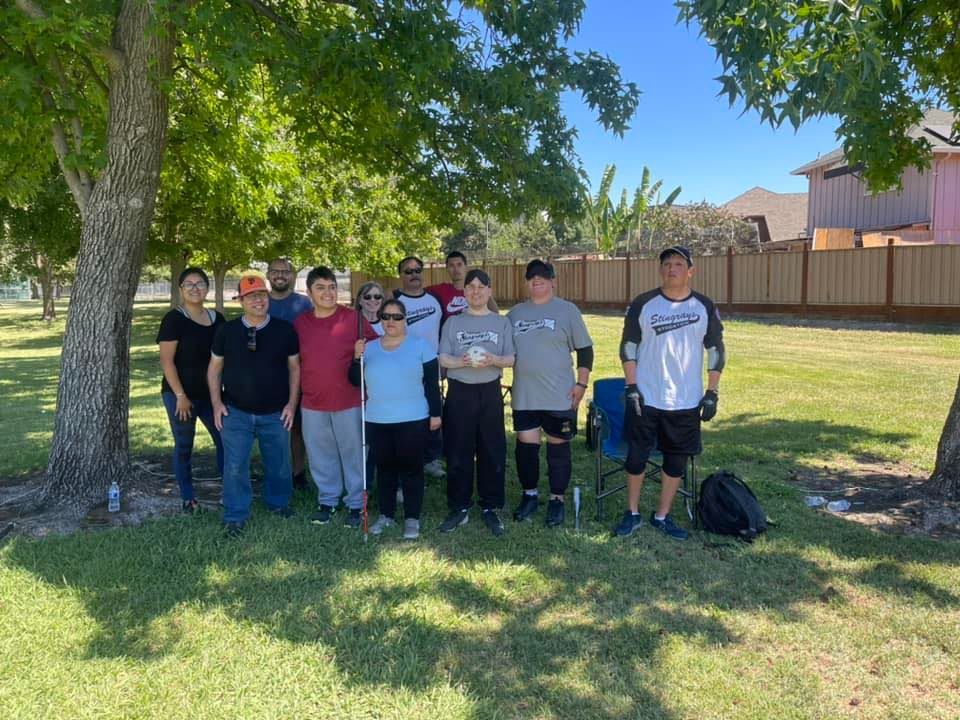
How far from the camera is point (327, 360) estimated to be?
197 inches

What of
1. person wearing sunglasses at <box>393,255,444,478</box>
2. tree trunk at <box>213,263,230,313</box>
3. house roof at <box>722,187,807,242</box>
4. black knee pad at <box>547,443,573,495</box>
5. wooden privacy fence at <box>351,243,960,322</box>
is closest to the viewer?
black knee pad at <box>547,443,573,495</box>

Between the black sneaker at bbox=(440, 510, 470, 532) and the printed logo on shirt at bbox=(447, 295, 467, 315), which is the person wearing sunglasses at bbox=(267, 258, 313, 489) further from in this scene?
the black sneaker at bbox=(440, 510, 470, 532)

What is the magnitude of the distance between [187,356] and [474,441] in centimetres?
207

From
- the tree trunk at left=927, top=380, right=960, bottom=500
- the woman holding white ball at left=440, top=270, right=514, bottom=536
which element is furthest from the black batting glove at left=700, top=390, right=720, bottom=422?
the tree trunk at left=927, top=380, right=960, bottom=500

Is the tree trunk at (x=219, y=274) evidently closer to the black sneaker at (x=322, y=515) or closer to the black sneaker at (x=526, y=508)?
the black sneaker at (x=322, y=515)

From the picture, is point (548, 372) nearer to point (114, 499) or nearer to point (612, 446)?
point (612, 446)

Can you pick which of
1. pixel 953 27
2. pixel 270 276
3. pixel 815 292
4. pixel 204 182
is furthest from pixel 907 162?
pixel 815 292

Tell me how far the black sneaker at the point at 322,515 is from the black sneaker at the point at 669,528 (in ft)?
7.36

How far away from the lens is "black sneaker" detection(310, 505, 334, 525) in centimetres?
510

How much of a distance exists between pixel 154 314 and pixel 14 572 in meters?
35.3

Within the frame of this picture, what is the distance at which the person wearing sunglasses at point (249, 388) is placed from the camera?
16.1 ft

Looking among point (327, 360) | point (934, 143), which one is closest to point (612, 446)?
point (327, 360)

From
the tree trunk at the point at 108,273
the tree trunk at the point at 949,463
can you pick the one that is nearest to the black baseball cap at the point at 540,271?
the tree trunk at the point at 108,273

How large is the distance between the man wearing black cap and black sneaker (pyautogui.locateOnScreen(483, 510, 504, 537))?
210mm
